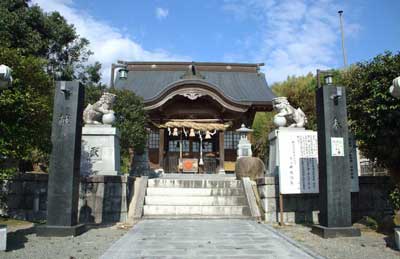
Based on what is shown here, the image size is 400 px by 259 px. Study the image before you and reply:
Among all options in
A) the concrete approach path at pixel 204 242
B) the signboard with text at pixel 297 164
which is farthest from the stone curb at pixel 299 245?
the signboard with text at pixel 297 164

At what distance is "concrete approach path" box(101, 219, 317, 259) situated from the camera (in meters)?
5.15

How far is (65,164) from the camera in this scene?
6824 millimetres

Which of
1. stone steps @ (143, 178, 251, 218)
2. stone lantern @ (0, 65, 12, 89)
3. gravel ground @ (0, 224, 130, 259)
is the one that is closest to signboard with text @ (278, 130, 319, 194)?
stone steps @ (143, 178, 251, 218)

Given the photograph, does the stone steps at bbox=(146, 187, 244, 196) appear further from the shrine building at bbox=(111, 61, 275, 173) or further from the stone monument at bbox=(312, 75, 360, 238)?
the shrine building at bbox=(111, 61, 275, 173)

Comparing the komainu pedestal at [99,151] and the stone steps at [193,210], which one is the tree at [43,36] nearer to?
the komainu pedestal at [99,151]

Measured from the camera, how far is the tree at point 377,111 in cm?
691

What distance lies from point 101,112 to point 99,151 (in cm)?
124

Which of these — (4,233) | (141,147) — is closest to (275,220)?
(4,233)

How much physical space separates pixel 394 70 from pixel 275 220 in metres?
4.64

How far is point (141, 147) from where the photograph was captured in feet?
47.7

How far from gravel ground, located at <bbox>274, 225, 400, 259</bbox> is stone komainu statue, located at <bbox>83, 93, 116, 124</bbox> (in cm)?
605

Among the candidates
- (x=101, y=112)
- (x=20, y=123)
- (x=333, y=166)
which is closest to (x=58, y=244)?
(x=20, y=123)

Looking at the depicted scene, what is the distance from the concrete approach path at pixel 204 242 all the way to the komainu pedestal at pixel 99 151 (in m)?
2.44

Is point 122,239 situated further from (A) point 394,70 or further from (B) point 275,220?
(A) point 394,70
